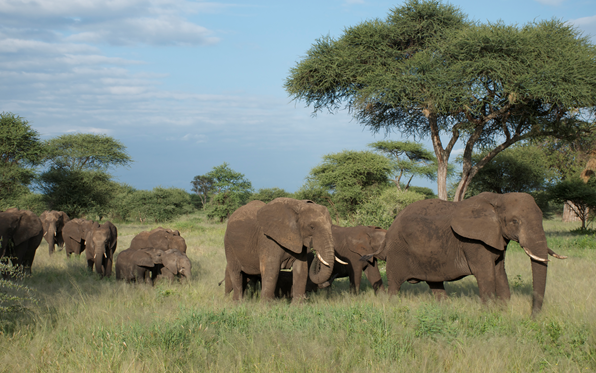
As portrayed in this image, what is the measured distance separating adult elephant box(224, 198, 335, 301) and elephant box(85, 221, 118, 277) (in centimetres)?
583

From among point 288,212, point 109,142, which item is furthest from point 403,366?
point 109,142

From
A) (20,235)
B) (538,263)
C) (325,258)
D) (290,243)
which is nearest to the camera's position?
(538,263)

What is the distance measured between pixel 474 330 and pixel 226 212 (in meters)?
36.4

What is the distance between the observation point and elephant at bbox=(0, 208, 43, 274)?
10820mm

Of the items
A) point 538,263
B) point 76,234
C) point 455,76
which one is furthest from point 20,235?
point 455,76

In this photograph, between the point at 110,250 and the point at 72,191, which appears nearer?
the point at 110,250

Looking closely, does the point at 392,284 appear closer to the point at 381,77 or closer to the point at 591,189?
the point at 381,77

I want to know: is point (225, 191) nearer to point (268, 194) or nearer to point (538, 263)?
point (268, 194)

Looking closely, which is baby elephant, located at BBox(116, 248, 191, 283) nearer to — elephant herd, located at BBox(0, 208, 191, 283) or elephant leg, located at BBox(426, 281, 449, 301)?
elephant herd, located at BBox(0, 208, 191, 283)

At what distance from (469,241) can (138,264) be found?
7.17 m

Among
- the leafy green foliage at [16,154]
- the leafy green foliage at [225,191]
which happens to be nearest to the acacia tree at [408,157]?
the leafy green foliage at [225,191]

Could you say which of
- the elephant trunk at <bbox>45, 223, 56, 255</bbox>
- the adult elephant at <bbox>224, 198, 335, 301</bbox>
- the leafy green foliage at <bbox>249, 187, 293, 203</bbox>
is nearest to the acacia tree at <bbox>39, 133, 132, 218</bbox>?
the leafy green foliage at <bbox>249, 187, 293, 203</bbox>

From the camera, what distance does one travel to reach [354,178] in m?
30.9

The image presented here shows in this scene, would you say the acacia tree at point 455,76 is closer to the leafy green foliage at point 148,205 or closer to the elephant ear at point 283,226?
the elephant ear at point 283,226
